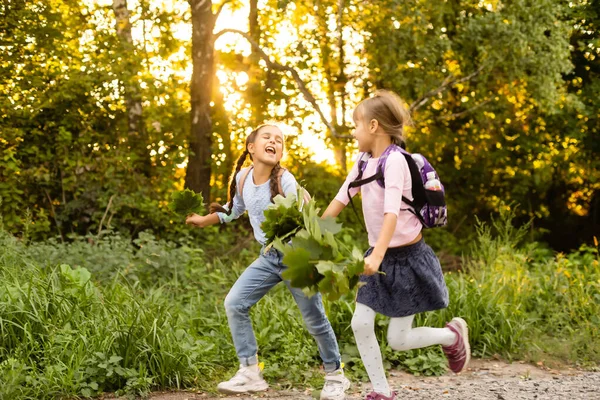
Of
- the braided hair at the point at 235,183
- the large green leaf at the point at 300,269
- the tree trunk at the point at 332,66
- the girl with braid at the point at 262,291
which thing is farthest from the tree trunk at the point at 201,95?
the large green leaf at the point at 300,269

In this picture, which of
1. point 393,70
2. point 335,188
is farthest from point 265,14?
point 335,188

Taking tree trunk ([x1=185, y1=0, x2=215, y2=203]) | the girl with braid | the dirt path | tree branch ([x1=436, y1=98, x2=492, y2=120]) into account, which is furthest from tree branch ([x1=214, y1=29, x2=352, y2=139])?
the girl with braid

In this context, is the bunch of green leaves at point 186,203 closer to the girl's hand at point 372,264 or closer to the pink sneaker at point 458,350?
the girl's hand at point 372,264

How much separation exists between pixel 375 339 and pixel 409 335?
0.24m

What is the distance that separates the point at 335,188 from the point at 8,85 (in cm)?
552

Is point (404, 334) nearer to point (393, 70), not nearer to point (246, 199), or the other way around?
point (246, 199)

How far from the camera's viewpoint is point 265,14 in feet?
39.0

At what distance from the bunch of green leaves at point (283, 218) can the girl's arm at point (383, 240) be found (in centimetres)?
42

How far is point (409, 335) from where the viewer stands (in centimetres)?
429

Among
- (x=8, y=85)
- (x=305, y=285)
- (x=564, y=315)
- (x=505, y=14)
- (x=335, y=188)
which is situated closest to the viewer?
(x=305, y=285)

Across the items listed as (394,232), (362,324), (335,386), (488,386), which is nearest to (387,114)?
(394,232)

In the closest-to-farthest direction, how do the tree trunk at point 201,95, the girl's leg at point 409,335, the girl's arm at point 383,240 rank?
the girl's arm at point 383,240 < the girl's leg at point 409,335 < the tree trunk at point 201,95

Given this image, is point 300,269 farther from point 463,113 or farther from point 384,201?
point 463,113

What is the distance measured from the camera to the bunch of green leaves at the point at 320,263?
3.23 m
